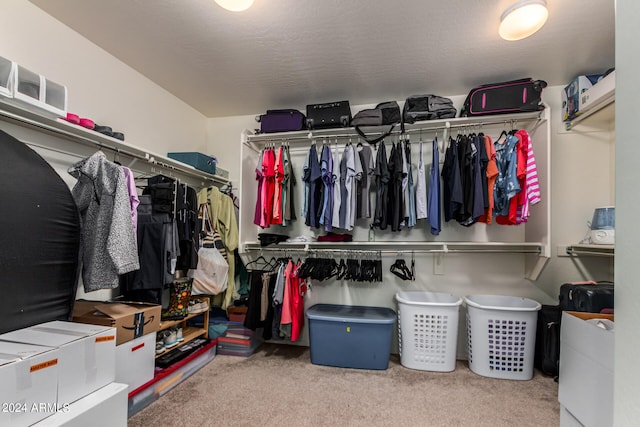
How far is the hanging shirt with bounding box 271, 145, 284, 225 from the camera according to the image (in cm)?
265

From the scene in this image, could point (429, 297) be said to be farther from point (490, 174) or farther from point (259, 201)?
point (259, 201)

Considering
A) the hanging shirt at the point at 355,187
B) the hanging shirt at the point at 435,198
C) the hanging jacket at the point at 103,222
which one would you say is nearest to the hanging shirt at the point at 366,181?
the hanging shirt at the point at 355,187

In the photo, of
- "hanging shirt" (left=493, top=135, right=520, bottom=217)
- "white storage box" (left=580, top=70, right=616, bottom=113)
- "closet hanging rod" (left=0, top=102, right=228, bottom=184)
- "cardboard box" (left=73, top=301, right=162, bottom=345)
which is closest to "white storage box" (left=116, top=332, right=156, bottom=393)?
"cardboard box" (left=73, top=301, right=162, bottom=345)

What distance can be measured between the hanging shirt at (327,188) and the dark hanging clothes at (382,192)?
1.28ft

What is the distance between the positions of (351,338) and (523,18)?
2.46 metres

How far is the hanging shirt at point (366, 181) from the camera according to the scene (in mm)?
2520

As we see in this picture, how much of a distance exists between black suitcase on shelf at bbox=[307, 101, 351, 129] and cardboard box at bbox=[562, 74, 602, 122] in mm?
1866

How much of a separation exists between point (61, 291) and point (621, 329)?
7.23 ft

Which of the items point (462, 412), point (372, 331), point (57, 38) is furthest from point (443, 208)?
point (57, 38)

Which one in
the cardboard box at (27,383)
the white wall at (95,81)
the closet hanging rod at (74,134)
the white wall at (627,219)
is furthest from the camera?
the white wall at (95,81)

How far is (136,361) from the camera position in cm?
179

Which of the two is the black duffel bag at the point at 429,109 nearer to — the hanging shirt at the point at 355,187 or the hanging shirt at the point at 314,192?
the hanging shirt at the point at 355,187

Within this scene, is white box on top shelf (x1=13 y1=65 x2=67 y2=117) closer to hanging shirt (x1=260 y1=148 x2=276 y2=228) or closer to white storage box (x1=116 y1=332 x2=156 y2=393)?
white storage box (x1=116 y1=332 x2=156 y2=393)

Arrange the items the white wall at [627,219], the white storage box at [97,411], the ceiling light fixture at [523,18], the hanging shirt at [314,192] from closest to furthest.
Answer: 1. the white wall at [627,219]
2. the white storage box at [97,411]
3. the ceiling light fixture at [523,18]
4. the hanging shirt at [314,192]
